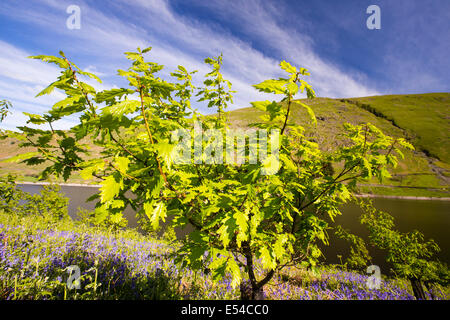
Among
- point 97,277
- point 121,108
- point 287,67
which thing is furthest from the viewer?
point 97,277

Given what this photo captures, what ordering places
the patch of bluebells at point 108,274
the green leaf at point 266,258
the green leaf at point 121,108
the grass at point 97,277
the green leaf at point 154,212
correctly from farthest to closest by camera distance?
A: the patch of bluebells at point 108,274 → the grass at point 97,277 → the green leaf at point 266,258 → the green leaf at point 154,212 → the green leaf at point 121,108

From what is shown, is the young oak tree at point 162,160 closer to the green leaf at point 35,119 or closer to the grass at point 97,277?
the green leaf at point 35,119

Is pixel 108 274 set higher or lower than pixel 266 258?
lower

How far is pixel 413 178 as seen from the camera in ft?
360

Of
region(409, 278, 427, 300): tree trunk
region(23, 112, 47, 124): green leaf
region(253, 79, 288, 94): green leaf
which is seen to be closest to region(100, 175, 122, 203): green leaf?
region(23, 112, 47, 124): green leaf

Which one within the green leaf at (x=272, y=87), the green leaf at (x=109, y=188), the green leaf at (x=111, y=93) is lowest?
the green leaf at (x=109, y=188)

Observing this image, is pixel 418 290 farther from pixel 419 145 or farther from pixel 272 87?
pixel 419 145

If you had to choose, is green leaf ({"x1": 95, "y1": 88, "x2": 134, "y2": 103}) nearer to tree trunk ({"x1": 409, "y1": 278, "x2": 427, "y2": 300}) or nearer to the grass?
the grass

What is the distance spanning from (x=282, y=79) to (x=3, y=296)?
597 cm

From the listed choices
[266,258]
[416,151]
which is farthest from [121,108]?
[416,151]

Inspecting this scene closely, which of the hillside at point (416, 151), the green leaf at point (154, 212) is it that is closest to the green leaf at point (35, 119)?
the green leaf at point (154, 212)

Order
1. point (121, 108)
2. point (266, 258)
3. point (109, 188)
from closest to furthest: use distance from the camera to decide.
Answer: point (121, 108), point (109, 188), point (266, 258)

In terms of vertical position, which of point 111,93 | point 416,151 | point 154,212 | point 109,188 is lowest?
point 154,212

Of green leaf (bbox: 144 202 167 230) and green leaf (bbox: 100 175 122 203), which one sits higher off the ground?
green leaf (bbox: 100 175 122 203)
